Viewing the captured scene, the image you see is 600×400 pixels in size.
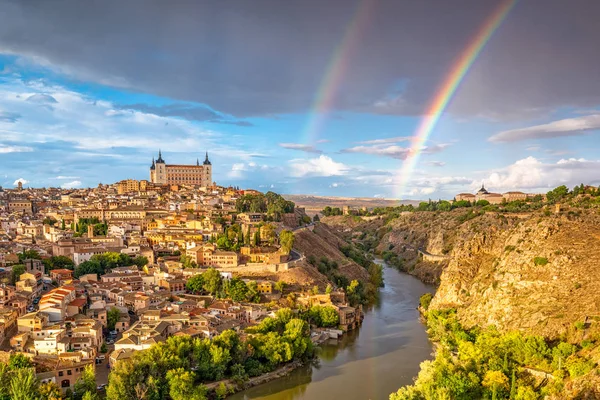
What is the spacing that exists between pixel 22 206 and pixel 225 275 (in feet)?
97.0

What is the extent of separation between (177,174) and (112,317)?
1816 inches

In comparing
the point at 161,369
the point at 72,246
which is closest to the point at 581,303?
the point at 161,369

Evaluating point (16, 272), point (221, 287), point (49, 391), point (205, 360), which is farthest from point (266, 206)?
point (49, 391)

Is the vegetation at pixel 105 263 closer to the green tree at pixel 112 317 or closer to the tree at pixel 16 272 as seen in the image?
the tree at pixel 16 272

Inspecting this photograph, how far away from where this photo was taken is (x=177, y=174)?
64.4m

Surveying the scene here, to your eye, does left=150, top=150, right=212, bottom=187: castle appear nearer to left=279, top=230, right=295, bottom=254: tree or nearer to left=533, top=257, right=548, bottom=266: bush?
left=279, top=230, right=295, bottom=254: tree

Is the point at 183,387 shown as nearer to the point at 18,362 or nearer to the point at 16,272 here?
the point at 18,362

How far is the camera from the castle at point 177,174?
64.0 m

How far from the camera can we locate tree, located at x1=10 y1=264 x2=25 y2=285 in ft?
76.1

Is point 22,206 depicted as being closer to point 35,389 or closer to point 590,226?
point 35,389

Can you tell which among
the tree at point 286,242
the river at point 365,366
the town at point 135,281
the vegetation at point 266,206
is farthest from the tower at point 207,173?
the river at point 365,366

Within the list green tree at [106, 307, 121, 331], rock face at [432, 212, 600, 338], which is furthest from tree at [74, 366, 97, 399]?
rock face at [432, 212, 600, 338]

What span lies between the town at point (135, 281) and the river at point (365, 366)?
129 centimetres

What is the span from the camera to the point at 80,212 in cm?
3794
